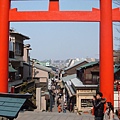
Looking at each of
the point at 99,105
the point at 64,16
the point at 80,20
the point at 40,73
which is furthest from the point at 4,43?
the point at 40,73

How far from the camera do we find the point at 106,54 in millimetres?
7457

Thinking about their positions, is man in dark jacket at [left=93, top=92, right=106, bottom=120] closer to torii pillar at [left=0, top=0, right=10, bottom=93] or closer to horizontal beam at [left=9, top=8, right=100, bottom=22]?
horizontal beam at [left=9, top=8, right=100, bottom=22]

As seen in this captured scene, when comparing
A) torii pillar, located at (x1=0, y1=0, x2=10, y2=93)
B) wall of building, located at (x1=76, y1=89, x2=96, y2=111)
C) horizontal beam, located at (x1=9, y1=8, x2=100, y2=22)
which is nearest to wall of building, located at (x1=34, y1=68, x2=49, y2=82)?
wall of building, located at (x1=76, y1=89, x2=96, y2=111)

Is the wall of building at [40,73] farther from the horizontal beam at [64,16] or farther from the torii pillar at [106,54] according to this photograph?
the torii pillar at [106,54]

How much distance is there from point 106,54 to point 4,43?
3288mm

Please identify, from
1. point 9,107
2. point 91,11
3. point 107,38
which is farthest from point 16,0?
point 9,107

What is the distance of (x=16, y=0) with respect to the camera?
8250 millimetres

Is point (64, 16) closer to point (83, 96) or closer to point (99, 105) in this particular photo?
point (99, 105)

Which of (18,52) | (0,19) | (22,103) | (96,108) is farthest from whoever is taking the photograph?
(18,52)

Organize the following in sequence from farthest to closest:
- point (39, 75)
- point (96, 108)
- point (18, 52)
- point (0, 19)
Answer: point (39, 75) → point (18, 52) → point (0, 19) → point (96, 108)

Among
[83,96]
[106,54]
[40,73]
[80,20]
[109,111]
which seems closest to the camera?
[109,111]

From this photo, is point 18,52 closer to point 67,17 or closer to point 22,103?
point 67,17

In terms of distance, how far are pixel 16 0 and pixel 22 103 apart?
524 centimetres

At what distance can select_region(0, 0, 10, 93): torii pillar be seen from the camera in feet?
25.5
